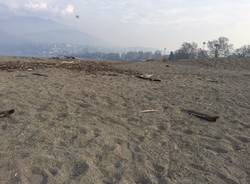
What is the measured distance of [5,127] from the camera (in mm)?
6781

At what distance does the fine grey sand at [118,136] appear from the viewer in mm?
5172

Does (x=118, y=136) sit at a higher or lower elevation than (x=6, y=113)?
lower

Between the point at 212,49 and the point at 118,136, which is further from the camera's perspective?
the point at 212,49

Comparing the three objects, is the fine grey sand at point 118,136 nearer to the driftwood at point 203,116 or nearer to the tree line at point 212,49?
the driftwood at point 203,116

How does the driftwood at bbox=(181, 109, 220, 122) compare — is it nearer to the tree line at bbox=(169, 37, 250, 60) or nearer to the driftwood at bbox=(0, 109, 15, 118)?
the driftwood at bbox=(0, 109, 15, 118)

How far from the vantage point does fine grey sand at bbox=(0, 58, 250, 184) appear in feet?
17.0

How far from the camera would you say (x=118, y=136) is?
22.0ft

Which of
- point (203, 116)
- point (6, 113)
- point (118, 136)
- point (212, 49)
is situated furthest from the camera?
point (212, 49)

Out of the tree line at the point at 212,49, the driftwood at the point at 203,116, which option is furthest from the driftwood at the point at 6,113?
the tree line at the point at 212,49

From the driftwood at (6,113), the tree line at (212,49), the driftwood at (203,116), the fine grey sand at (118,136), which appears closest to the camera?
the fine grey sand at (118,136)

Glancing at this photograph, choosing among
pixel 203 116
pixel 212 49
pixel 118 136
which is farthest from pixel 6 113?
pixel 212 49

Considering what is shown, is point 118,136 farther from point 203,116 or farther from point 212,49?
point 212,49

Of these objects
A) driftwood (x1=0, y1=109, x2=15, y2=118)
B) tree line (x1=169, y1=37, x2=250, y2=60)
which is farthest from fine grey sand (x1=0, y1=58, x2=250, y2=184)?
tree line (x1=169, y1=37, x2=250, y2=60)

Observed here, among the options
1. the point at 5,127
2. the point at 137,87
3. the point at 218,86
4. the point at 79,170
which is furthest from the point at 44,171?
the point at 218,86
